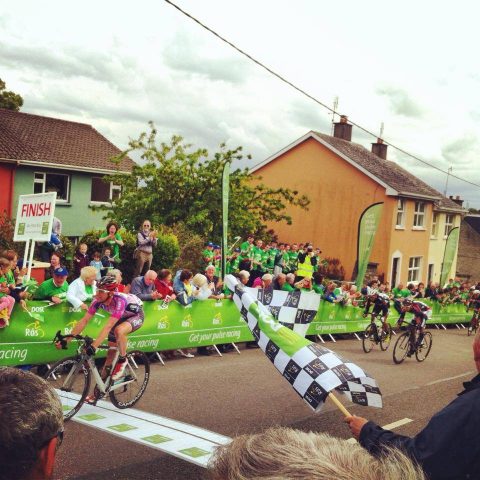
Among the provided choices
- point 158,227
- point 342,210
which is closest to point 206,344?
point 158,227

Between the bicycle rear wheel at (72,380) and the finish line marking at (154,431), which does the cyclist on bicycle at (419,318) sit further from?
the bicycle rear wheel at (72,380)

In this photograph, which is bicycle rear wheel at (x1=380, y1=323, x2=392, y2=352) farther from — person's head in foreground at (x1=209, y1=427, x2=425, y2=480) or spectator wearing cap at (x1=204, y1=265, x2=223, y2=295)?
person's head in foreground at (x1=209, y1=427, x2=425, y2=480)

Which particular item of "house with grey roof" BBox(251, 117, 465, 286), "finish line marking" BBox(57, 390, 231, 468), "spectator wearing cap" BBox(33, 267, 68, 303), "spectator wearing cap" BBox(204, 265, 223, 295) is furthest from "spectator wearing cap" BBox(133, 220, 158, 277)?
"house with grey roof" BBox(251, 117, 465, 286)

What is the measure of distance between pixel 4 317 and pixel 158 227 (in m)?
13.2

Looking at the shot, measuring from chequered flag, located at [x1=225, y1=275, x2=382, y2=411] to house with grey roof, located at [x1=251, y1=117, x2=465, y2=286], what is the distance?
96.7ft

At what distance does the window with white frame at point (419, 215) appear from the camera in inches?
1513

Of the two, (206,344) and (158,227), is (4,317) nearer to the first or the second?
(206,344)

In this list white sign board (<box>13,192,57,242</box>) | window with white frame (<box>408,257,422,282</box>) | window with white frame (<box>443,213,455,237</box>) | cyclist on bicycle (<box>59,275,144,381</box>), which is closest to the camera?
cyclist on bicycle (<box>59,275,144,381</box>)

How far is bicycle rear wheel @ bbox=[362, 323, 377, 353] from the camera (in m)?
15.2

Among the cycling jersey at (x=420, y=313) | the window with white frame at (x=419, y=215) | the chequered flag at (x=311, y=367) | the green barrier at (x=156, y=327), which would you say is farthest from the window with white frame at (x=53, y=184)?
the chequered flag at (x=311, y=367)

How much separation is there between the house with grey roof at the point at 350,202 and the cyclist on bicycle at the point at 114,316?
2721 cm

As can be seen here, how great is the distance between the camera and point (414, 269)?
3969 centimetres

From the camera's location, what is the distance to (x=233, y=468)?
1.53 metres

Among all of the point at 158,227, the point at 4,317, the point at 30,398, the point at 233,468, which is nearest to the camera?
the point at 233,468
